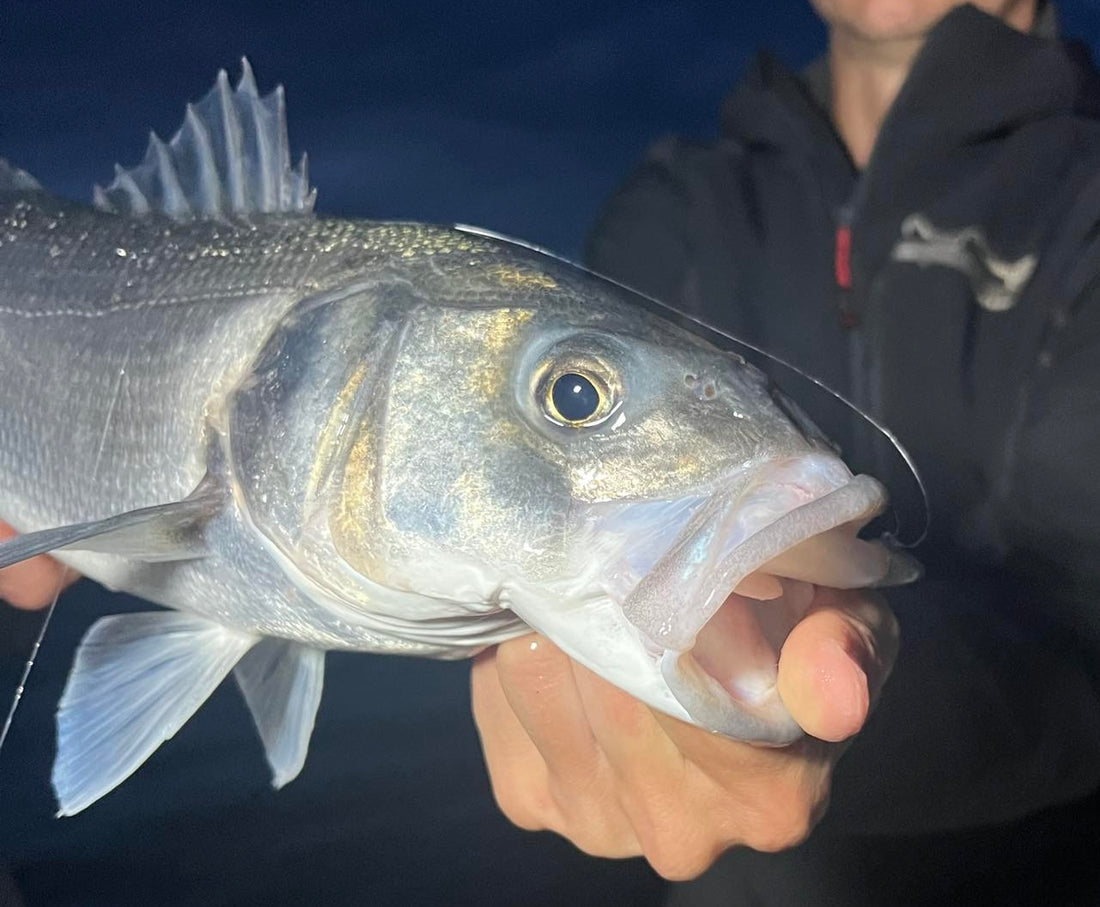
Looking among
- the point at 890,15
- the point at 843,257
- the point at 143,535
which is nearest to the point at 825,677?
the point at 143,535

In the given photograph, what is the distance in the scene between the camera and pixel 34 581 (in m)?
1.42

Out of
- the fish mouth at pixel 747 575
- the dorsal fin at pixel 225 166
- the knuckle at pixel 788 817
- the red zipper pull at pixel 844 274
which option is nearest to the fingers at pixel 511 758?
the knuckle at pixel 788 817

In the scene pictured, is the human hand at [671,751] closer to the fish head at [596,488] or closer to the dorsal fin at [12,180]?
the fish head at [596,488]

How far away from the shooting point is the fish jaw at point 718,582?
0.64 meters

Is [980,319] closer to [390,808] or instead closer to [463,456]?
[463,456]

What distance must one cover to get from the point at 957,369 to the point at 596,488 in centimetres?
131

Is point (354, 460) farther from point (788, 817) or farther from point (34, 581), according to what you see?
point (34, 581)

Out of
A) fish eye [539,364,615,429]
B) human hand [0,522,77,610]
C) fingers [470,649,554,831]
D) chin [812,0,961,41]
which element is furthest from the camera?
chin [812,0,961,41]

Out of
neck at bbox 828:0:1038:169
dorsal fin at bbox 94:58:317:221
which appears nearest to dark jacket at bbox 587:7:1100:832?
neck at bbox 828:0:1038:169

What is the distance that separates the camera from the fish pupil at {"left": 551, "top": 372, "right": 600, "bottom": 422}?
30.9 inches

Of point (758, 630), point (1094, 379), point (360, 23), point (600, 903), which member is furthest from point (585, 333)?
point (360, 23)

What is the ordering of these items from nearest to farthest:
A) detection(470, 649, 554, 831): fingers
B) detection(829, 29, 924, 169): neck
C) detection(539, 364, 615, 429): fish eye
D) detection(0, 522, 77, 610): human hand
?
detection(539, 364, 615, 429): fish eye
detection(470, 649, 554, 831): fingers
detection(0, 522, 77, 610): human hand
detection(829, 29, 924, 169): neck

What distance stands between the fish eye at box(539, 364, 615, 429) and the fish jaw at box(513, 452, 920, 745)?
9 centimetres

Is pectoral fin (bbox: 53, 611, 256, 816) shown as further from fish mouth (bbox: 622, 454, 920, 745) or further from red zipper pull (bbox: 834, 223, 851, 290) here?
red zipper pull (bbox: 834, 223, 851, 290)
